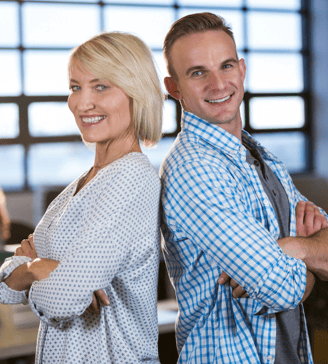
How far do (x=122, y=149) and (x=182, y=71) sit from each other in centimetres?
34

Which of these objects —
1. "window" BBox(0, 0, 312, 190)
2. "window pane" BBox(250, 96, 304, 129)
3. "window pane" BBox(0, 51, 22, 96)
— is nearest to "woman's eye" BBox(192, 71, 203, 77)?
"window" BBox(0, 0, 312, 190)

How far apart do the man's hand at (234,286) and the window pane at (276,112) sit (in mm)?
6455

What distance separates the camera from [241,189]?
52.8 inches

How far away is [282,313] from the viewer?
54.2 inches

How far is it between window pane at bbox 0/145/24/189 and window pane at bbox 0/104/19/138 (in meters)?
0.17

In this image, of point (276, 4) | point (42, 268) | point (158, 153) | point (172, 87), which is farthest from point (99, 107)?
point (276, 4)

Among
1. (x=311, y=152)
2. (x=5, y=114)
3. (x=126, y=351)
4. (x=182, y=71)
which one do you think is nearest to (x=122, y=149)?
(x=182, y=71)

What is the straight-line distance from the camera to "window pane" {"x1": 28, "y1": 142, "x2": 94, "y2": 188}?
611 cm

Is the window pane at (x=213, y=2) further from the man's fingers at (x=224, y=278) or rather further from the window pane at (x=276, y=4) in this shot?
the man's fingers at (x=224, y=278)

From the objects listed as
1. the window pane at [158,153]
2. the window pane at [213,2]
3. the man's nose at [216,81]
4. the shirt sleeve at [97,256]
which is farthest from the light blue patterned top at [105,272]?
the window pane at [213,2]

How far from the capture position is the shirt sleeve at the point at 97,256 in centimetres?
111

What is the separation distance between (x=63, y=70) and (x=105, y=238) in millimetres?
5515

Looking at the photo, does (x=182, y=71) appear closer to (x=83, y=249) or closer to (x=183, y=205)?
(x=183, y=205)

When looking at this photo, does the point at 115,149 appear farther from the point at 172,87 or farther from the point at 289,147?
the point at 289,147
